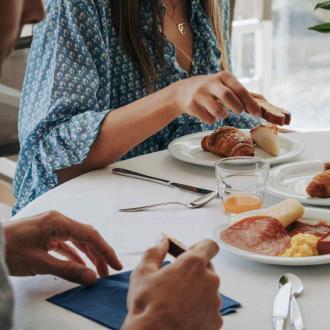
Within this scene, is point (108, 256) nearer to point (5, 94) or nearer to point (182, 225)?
point (182, 225)

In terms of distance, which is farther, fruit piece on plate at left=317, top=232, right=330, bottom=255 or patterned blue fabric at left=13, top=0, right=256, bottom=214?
patterned blue fabric at left=13, top=0, right=256, bottom=214

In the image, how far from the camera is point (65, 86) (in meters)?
1.65

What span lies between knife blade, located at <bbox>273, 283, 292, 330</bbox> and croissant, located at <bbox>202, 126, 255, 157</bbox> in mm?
569

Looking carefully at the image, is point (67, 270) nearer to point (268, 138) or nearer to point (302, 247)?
point (302, 247)

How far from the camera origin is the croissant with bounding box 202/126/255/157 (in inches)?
58.7

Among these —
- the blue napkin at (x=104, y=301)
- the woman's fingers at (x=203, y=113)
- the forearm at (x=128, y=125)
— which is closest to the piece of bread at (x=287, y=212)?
the blue napkin at (x=104, y=301)

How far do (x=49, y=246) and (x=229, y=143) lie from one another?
1.78ft

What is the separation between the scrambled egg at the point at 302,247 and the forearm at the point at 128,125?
56 centimetres

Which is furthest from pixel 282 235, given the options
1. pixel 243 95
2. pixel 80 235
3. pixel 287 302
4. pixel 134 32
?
pixel 134 32

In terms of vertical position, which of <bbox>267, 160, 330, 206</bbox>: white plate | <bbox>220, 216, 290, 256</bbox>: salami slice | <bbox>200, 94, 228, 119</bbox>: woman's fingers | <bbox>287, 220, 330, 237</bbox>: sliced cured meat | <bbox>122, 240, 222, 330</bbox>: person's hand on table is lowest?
<bbox>267, 160, 330, 206</bbox>: white plate

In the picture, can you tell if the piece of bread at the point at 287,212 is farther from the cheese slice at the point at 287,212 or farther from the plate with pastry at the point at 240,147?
the plate with pastry at the point at 240,147

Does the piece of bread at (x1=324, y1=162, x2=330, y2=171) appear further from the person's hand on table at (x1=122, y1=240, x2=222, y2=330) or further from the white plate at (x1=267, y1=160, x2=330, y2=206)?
the person's hand on table at (x1=122, y1=240, x2=222, y2=330)

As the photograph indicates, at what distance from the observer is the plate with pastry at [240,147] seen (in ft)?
4.90

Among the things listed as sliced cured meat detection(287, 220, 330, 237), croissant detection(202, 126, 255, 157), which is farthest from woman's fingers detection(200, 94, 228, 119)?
sliced cured meat detection(287, 220, 330, 237)
